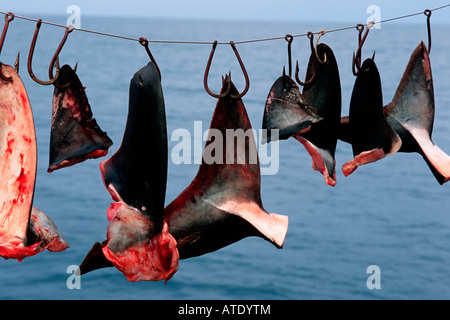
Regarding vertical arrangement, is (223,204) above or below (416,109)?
below

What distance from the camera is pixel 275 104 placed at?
1.94m

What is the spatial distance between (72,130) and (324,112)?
2.33 feet

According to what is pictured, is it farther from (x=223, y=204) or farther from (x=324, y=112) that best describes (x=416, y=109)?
(x=223, y=204)

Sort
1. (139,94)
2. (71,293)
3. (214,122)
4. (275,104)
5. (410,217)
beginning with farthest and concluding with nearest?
(410,217)
(71,293)
(275,104)
(214,122)
(139,94)

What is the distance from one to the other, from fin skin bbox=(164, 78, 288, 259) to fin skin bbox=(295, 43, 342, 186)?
0.24m

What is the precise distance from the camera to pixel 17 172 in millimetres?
1670

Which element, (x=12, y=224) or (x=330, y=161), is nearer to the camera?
(x=12, y=224)

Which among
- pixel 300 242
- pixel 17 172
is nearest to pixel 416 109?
pixel 17 172

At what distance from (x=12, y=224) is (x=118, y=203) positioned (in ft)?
0.85

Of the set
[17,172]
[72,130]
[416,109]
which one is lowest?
[17,172]

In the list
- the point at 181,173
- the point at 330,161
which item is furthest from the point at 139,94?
the point at 181,173

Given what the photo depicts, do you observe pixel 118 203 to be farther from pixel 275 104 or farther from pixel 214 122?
pixel 275 104

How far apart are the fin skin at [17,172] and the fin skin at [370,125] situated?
2.78 ft

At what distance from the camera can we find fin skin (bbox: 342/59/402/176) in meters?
1.94
